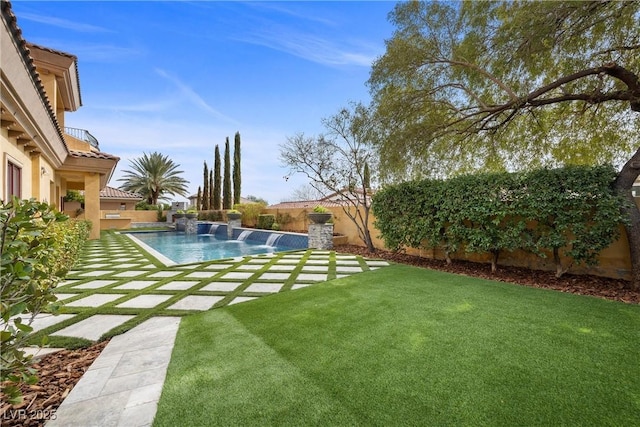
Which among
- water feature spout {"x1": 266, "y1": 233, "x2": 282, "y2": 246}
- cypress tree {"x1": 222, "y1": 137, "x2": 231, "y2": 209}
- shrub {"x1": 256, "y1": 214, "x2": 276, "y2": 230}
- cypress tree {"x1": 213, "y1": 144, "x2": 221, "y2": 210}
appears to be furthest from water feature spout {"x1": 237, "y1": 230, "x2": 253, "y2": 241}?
cypress tree {"x1": 213, "y1": 144, "x2": 221, "y2": 210}

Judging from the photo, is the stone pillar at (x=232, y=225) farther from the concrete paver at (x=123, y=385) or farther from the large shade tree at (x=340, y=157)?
the concrete paver at (x=123, y=385)

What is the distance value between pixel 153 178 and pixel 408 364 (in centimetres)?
3282

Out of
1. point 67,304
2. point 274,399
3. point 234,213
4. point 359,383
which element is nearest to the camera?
point 274,399

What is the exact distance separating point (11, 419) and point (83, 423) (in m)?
0.48

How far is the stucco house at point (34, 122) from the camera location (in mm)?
3361

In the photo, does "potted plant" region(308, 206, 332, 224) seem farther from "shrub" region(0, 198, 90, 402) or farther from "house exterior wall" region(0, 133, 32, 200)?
"shrub" region(0, 198, 90, 402)

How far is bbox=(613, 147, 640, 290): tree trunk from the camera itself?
459 centimetres

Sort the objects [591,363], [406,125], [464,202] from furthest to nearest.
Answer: [406,125], [464,202], [591,363]

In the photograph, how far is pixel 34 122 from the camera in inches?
196

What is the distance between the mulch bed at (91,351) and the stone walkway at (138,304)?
4.6 inches

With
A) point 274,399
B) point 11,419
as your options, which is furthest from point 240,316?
point 11,419

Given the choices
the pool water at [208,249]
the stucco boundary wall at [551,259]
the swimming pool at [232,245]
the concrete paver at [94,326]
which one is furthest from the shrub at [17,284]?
the swimming pool at [232,245]

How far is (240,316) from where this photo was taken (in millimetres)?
3570

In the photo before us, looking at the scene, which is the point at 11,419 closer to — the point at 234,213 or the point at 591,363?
the point at 591,363
